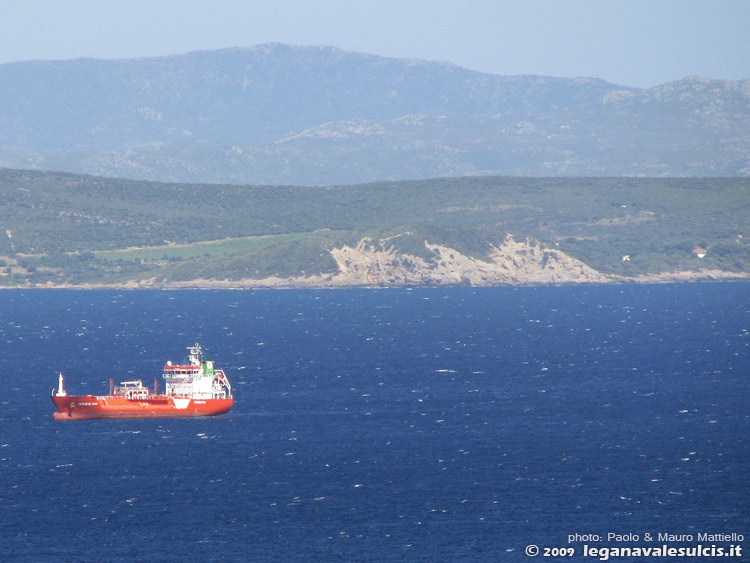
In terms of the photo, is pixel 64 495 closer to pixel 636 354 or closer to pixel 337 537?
pixel 337 537

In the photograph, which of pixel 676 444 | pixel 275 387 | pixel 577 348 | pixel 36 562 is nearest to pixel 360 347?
pixel 577 348

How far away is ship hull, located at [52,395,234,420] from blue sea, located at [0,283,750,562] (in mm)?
1176

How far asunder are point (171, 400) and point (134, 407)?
280 centimetres

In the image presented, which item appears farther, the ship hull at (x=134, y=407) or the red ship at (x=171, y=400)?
the red ship at (x=171, y=400)

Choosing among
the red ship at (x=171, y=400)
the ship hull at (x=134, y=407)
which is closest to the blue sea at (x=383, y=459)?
the ship hull at (x=134, y=407)

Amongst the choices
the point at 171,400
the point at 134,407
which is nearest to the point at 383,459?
the point at 171,400

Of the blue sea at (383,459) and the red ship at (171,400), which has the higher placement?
the red ship at (171,400)

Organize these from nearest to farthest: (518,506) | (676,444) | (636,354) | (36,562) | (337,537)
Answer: (36,562), (337,537), (518,506), (676,444), (636,354)

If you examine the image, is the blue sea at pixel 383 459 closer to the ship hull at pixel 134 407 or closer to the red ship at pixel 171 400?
the ship hull at pixel 134 407

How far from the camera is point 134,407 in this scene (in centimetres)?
10112

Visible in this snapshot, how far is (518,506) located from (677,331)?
353 feet

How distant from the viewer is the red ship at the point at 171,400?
328ft

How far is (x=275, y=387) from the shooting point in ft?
391

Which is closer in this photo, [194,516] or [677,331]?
[194,516]
